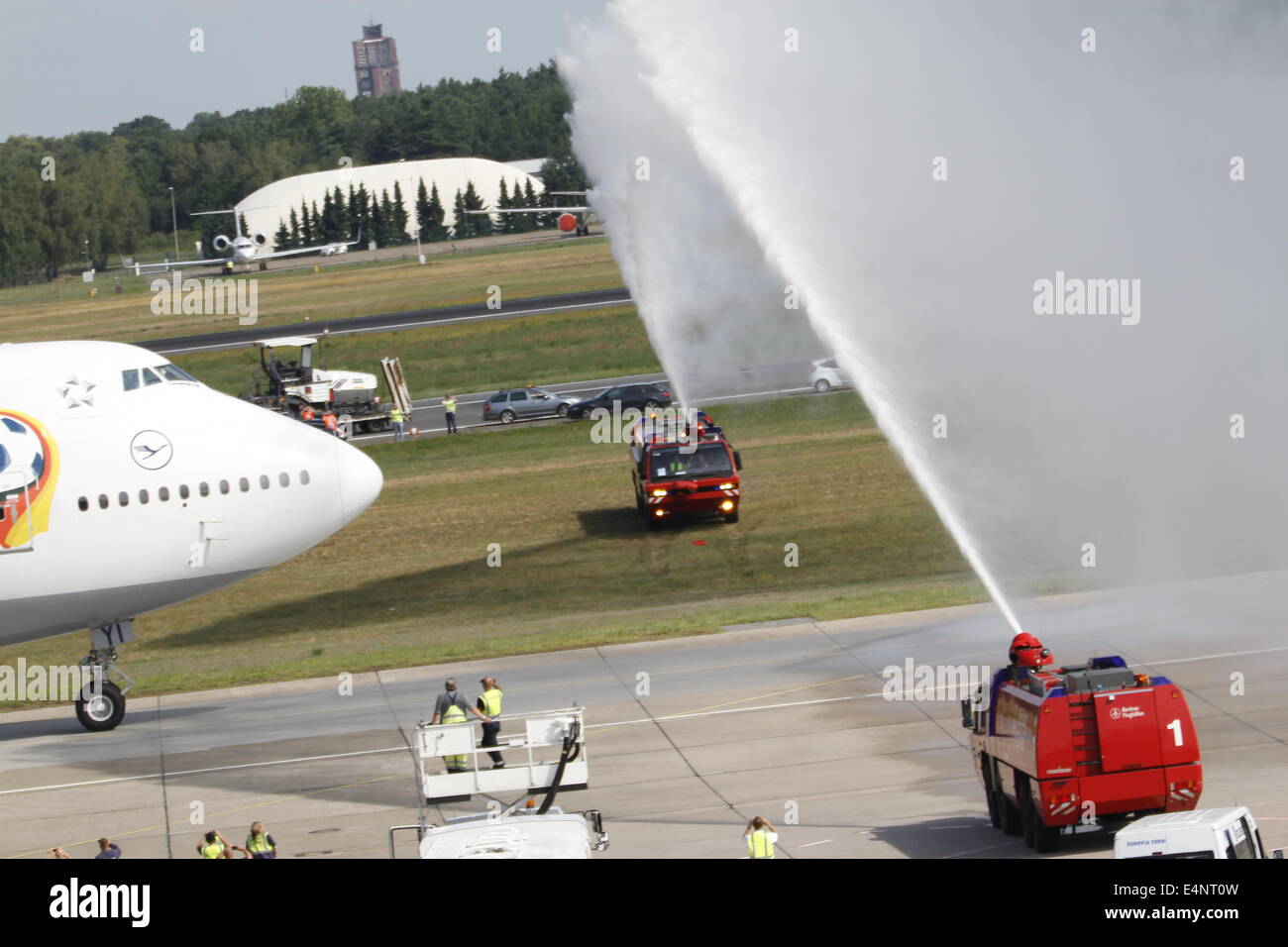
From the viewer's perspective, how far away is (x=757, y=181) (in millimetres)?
28469

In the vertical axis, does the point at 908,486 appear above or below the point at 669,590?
above

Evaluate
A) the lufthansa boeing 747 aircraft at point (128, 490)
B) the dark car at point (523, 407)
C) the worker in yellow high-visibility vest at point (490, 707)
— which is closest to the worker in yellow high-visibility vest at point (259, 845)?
the worker in yellow high-visibility vest at point (490, 707)

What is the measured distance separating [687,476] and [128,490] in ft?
71.1

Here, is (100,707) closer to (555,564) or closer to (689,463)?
(555,564)

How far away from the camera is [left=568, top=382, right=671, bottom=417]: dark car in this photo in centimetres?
7319

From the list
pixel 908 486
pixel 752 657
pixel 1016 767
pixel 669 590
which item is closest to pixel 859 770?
pixel 1016 767

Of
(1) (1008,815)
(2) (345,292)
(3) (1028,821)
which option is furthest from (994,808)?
(2) (345,292)

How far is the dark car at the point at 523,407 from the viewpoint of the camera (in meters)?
74.7

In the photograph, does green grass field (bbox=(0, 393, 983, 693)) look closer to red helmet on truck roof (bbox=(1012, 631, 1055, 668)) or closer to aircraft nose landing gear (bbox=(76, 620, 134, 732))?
aircraft nose landing gear (bbox=(76, 620, 134, 732))

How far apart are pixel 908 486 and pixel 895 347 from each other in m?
11.7
